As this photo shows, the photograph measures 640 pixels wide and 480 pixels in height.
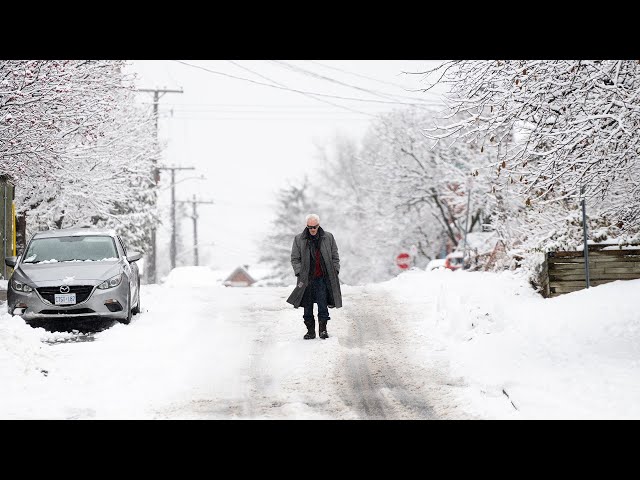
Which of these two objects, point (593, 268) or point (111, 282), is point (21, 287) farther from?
point (593, 268)

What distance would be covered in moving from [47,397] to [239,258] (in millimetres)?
182322

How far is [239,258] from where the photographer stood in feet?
625

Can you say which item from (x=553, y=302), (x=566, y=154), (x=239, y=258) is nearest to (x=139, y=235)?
(x=553, y=302)

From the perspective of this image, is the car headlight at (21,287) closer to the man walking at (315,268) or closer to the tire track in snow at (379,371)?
the man walking at (315,268)

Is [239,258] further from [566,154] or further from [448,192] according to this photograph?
[566,154]

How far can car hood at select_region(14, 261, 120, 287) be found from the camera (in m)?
13.2

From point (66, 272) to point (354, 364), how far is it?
212 inches

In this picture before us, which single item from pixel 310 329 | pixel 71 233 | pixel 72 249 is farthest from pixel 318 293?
pixel 71 233

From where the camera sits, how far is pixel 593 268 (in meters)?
14.1

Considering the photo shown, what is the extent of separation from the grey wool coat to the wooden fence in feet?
13.8

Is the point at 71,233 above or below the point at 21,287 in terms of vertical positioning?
above

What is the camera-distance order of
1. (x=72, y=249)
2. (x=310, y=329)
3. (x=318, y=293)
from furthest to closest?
(x=72, y=249) < (x=310, y=329) < (x=318, y=293)

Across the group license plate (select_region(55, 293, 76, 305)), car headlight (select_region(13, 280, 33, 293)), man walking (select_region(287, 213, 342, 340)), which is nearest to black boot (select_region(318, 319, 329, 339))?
man walking (select_region(287, 213, 342, 340))

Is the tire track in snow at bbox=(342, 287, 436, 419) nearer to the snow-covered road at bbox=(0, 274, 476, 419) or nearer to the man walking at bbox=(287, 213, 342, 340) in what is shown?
the snow-covered road at bbox=(0, 274, 476, 419)
